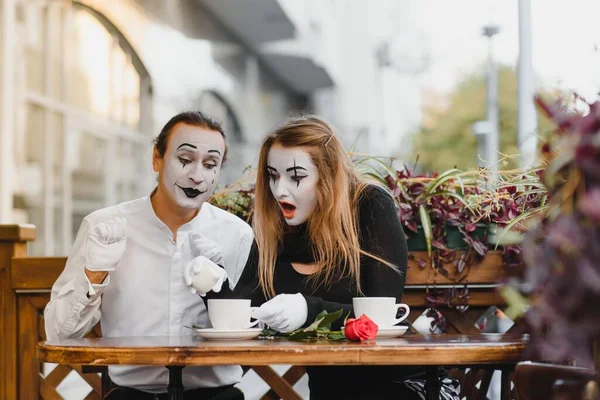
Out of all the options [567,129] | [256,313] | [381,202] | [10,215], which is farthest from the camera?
[10,215]

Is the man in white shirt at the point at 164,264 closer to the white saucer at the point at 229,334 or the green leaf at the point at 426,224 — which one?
the white saucer at the point at 229,334

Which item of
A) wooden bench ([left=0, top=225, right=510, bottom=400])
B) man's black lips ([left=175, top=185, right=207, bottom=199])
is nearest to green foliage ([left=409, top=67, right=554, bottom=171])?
wooden bench ([left=0, top=225, right=510, bottom=400])

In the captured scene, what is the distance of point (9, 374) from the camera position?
3.35 m

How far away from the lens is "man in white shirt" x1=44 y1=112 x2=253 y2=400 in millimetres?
2787

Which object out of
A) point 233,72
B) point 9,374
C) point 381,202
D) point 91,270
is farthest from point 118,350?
point 233,72

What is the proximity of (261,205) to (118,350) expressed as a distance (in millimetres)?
884

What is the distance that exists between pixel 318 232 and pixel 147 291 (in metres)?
0.57

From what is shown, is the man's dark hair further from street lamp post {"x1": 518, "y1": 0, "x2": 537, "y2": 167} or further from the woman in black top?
street lamp post {"x1": 518, "y1": 0, "x2": 537, "y2": 167}

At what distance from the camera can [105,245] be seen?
2.64 meters

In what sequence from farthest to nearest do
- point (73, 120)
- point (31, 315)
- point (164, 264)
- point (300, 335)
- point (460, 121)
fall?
1. point (460, 121)
2. point (73, 120)
3. point (31, 315)
4. point (164, 264)
5. point (300, 335)

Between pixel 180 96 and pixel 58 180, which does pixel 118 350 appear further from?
pixel 180 96

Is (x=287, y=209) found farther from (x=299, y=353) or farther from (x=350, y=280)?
(x=299, y=353)

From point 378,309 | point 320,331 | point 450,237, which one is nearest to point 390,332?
point 378,309

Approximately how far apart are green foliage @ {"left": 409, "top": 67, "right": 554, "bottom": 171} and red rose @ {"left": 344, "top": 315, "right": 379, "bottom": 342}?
26732 mm
